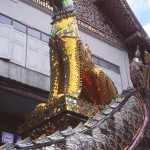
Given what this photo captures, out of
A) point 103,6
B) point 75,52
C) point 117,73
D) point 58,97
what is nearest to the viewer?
point 58,97

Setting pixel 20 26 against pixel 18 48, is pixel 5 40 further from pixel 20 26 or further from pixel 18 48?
pixel 20 26

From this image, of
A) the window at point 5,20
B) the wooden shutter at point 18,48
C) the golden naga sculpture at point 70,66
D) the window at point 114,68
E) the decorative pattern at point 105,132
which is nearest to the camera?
the decorative pattern at point 105,132

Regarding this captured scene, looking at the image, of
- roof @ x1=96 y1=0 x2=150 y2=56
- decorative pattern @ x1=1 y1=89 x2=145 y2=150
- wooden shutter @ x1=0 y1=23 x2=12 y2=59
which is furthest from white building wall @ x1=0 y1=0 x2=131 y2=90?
decorative pattern @ x1=1 y1=89 x2=145 y2=150

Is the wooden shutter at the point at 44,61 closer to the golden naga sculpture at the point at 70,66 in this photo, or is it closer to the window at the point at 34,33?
the window at the point at 34,33

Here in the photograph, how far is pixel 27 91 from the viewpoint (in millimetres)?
4012

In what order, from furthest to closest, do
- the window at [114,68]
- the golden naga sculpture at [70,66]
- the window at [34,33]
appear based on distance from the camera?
the window at [114,68] → the window at [34,33] → the golden naga sculpture at [70,66]

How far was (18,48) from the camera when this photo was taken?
4.34m

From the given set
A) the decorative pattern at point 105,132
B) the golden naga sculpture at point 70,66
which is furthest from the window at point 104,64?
the decorative pattern at point 105,132

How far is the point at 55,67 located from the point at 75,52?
0.43 feet

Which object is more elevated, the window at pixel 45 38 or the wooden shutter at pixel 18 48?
the window at pixel 45 38

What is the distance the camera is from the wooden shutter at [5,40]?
4.05 metres

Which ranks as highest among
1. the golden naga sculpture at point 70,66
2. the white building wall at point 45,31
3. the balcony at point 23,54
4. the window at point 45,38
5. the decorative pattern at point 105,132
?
the white building wall at point 45,31

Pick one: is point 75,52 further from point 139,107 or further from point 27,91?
point 27,91

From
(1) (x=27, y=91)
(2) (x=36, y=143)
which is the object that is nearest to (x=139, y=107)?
(2) (x=36, y=143)
